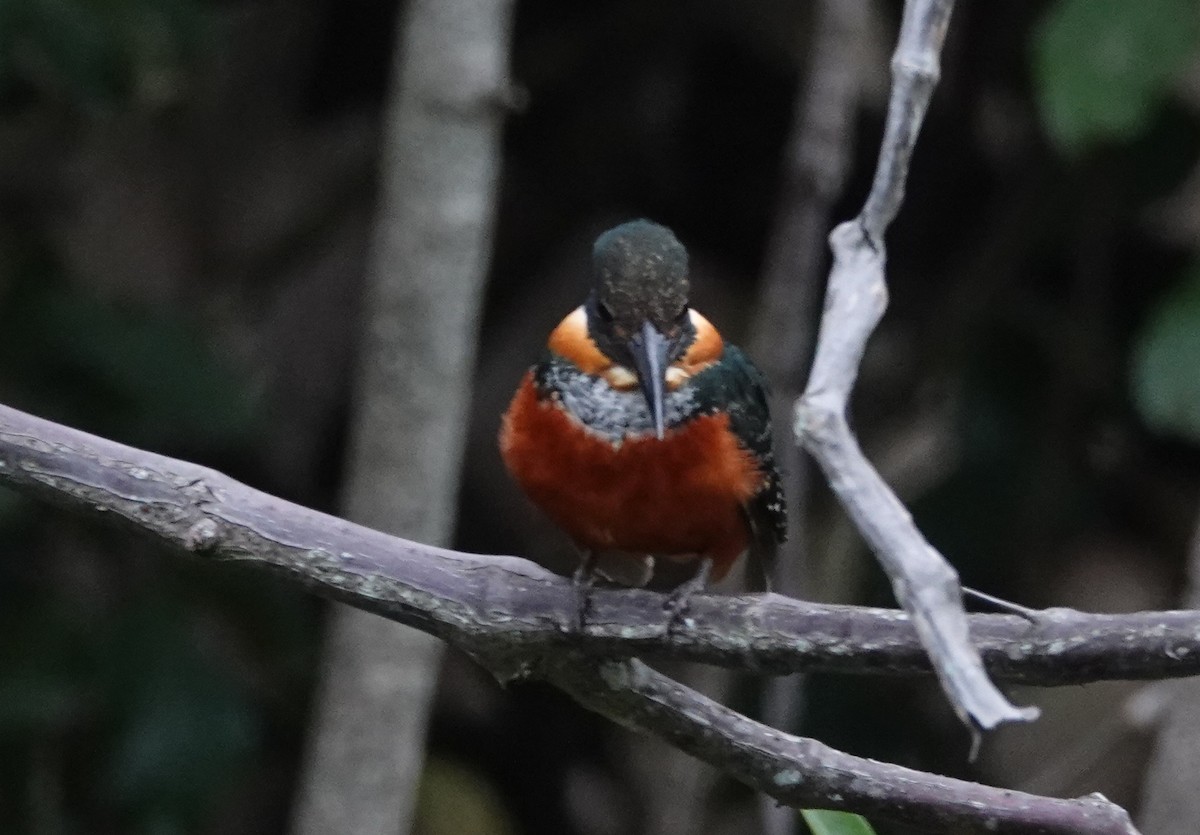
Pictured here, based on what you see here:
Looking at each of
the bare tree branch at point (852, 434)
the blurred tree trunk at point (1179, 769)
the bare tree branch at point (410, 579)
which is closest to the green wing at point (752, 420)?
Answer: the bare tree branch at point (410, 579)

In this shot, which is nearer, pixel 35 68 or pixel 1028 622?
pixel 1028 622

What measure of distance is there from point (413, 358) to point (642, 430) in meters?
0.69

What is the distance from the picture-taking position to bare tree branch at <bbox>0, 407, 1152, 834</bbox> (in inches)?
66.5

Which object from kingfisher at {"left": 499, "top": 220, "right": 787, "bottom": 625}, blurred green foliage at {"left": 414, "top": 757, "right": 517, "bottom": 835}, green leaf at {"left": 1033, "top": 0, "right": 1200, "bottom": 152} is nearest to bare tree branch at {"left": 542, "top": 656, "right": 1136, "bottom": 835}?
kingfisher at {"left": 499, "top": 220, "right": 787, "bottom": 625}

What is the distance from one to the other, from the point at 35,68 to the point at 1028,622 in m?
2.23

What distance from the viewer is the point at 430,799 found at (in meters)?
4.11

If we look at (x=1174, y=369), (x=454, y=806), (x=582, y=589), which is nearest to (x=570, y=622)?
(x=582, y=589)

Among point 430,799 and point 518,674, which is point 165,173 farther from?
point 518,674

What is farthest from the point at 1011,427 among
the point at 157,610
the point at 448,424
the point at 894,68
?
the point at 894,68

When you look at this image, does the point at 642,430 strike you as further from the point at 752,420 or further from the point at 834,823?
the point at 834,823

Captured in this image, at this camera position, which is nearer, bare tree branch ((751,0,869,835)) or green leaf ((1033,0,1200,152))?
green leaf ((1033,0,1200,152))

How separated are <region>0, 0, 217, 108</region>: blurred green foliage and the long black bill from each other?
4.49 ft

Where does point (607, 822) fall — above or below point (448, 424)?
below

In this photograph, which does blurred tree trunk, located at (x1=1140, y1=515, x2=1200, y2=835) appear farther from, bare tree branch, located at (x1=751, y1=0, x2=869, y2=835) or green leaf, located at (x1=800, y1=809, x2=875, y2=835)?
green leaf, located at (x1=800, y1=809, x2=875, y2=835)
